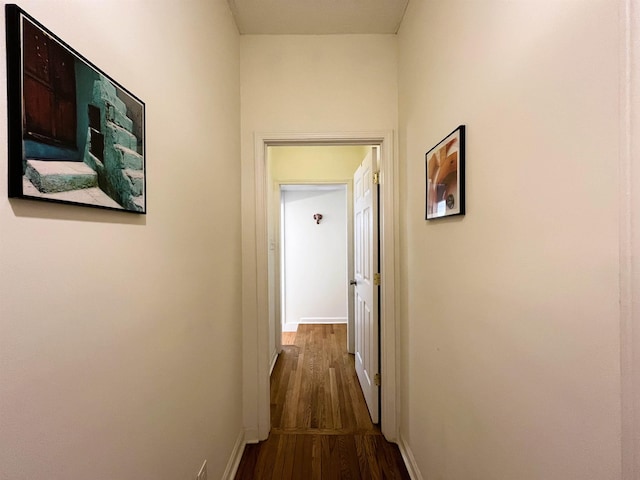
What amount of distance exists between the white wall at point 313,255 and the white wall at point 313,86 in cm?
299

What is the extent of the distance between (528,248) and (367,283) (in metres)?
1.67

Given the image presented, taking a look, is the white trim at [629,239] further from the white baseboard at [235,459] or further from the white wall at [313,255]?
the white wall at [313,255]

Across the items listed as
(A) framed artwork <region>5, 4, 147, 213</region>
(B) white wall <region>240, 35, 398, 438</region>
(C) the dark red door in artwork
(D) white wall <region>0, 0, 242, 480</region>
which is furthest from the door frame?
(C) the dark red door in artwork

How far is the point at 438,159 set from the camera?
4.51 ft

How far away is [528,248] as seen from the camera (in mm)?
819

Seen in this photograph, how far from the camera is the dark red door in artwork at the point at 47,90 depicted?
561 millimetres

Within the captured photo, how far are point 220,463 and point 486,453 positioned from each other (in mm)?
1279

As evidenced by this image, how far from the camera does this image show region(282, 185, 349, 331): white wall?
5043 mm

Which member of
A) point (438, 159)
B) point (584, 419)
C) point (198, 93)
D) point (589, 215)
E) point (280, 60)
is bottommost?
point (584, 419)

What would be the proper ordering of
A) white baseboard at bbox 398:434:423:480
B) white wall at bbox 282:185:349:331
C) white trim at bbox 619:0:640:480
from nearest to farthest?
white trim at bbox 619:0:640:480 < white baseboard at bbox 398:434:423:480 < white wall at bbox 282:185:349:331

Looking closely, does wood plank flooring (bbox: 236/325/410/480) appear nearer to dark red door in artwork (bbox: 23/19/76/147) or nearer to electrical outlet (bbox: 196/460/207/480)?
electrical outlet (bbox: 196/460/207/480)

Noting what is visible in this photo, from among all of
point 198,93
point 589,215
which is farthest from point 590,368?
point 198,93

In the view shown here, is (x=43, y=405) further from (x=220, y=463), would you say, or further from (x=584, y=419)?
(x=220, y=463)

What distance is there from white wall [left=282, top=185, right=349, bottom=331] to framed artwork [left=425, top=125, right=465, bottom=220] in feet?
11.6
